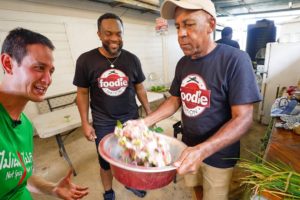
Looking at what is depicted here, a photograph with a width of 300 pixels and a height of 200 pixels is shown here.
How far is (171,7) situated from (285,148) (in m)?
1.14

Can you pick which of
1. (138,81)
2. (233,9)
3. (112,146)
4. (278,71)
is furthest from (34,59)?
(233,9)

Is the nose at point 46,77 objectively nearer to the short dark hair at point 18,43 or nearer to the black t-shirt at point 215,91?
the short dark hair at point 18,43

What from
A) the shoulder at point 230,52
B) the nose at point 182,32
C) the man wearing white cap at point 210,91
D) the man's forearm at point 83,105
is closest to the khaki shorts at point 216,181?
the man wearing white cap at point 210,91

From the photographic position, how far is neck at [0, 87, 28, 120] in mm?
833

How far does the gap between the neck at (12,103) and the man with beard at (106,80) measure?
0.81 meters

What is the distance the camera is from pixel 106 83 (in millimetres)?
1681

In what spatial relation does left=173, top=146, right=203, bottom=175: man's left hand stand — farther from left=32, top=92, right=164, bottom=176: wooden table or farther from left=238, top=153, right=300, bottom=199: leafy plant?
left=32, top=92, right=164, bottom=176: wooden table

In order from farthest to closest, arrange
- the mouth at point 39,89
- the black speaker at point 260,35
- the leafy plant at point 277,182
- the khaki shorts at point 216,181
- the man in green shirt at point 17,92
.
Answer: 1. the black speaker at point 260,35
2. the khaki shorts at point 216,181
3. the mouth at point 39,89
4. the man in green shirt at point 17,92
5. the leafy plant at point 277,182

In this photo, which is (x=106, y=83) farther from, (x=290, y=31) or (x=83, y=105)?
(x=290, y=31)

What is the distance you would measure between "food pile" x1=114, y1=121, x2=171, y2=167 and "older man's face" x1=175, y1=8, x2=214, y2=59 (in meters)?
0.56

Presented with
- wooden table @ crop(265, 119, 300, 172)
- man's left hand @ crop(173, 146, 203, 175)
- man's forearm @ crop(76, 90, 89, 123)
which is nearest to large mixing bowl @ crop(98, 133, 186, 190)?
man's left hand @ crop(173, 146, 203, 175)

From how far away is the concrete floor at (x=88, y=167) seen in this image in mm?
2074

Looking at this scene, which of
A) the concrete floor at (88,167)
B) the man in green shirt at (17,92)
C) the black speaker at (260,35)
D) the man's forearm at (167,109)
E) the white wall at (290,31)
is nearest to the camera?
the man in green shirt at (17,92)

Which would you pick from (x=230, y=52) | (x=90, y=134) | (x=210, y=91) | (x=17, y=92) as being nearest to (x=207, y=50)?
(x=230, y=52)
